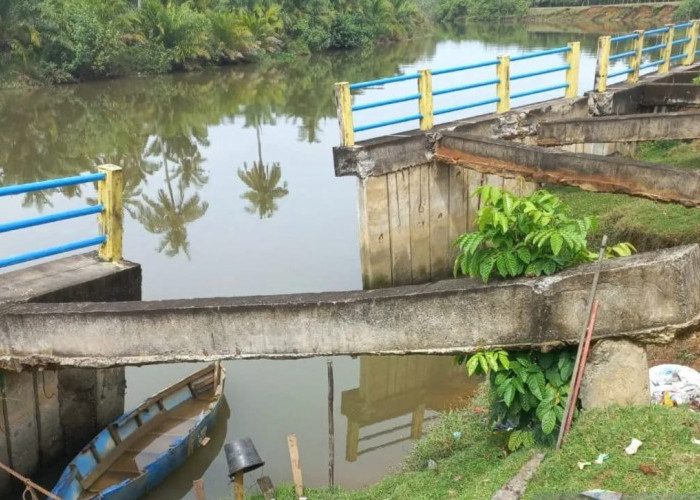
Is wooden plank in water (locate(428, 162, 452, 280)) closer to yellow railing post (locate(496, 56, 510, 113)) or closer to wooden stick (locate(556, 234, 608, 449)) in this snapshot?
yellow railing post (locate(496, 56, 510, 113))

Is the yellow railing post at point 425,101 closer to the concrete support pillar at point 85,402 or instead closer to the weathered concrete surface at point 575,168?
the weathered concrete surface at point 575,168

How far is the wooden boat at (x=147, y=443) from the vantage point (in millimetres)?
6340

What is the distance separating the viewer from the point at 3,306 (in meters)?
5.12

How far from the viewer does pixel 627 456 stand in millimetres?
3945

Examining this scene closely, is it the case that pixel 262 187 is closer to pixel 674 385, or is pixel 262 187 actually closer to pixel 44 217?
pixel 44 217

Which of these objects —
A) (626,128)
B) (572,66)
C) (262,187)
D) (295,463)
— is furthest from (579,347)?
(262,187)

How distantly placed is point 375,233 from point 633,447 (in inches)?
238

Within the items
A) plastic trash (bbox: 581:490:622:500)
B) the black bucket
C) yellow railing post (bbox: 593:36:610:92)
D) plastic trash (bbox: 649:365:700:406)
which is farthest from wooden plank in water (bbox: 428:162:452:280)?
plastic trash (bbox: 581:490:622:500)

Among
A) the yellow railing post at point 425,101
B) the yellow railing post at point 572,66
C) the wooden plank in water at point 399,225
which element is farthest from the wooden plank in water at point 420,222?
the yellow railing post at point 572,66

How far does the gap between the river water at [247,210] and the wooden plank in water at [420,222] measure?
1.29m

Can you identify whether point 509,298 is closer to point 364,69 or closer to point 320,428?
point 320,428

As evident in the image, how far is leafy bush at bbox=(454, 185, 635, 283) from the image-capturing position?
4320mm

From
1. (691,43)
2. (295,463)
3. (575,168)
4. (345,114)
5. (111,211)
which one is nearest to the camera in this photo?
(295,463)

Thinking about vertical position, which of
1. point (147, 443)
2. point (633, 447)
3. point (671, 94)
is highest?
point (671, 94)
